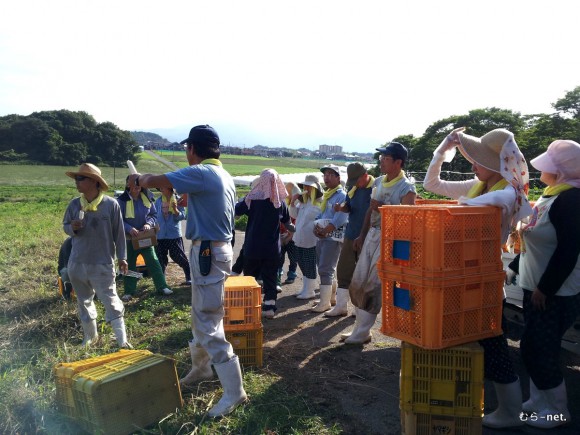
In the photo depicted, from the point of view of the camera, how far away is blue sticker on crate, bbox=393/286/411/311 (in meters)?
3.12

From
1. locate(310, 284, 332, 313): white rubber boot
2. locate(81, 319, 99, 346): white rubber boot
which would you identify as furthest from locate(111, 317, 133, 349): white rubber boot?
locate(310, 284, 332, 313): white rubber boot

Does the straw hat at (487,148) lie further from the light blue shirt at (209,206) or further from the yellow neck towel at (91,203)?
the yellow neck towel at (91,203)

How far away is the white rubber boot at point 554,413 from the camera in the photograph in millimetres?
3539

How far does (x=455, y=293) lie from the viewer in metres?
3.04

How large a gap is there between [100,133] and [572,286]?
52.2 metres

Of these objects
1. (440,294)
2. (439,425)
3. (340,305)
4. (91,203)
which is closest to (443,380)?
(439,425)

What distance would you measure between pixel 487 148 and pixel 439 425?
200 centimetres

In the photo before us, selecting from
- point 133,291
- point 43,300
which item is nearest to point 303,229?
point 133,291

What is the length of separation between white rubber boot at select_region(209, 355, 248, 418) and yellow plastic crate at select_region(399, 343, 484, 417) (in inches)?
51.9

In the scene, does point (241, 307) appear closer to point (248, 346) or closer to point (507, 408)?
point (248, 346)

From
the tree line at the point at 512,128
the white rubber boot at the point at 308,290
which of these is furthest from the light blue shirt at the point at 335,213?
the tree line at the point at 512,128

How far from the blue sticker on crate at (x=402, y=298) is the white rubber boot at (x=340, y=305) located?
3.05 metres

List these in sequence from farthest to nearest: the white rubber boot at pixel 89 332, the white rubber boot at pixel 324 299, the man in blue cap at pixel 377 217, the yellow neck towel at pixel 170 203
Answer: the yellow neck towel at pixel 170 203
the white rubber boot at pixel 324 299
the white rubber boot at pixel 89 332
the man in blue cap at pixel 377 217

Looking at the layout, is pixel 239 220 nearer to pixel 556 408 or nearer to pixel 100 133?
pixel 556 408
